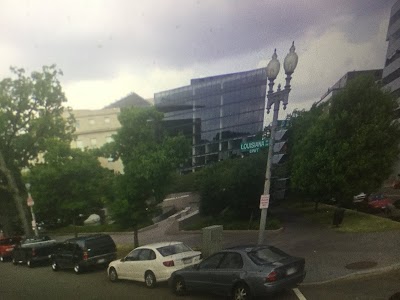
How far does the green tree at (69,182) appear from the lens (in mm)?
21594

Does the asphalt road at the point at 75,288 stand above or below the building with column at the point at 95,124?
below

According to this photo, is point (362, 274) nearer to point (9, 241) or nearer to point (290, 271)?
point (290, 271)

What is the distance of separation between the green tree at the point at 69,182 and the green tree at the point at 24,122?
606 cm

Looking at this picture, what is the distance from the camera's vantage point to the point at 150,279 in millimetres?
11336

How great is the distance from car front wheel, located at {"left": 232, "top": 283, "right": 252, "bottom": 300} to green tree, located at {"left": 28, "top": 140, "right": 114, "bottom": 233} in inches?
554

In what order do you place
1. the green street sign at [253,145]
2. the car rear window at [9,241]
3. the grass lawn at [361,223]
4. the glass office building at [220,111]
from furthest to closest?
1. the glass office building at [220,111]
2. the car rear window at [9,241]
3. the grass lawn at [361,223]
4. the green street sign at [253,145]

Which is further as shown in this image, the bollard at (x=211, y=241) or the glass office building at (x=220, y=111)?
the glass office building at (x=220, y=111)

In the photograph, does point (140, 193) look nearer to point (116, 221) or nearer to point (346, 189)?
point (116, 221)

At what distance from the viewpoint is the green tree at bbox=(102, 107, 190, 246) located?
15.7 m

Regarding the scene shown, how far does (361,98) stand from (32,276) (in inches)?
667

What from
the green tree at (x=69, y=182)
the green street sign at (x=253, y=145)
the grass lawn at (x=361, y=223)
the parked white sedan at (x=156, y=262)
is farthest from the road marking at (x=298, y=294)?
the green tree at (x=69, y=182)

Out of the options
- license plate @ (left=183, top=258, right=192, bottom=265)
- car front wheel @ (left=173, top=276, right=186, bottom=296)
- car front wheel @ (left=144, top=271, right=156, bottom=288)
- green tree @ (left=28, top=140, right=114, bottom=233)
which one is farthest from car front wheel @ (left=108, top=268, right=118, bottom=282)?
green tree @ (left=28, top=140, right=114, bottom=233)

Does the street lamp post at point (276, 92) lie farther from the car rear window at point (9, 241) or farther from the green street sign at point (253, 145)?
the car rear window at point (9, 241)

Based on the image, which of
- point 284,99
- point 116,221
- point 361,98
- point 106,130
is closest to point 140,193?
point 116,221
